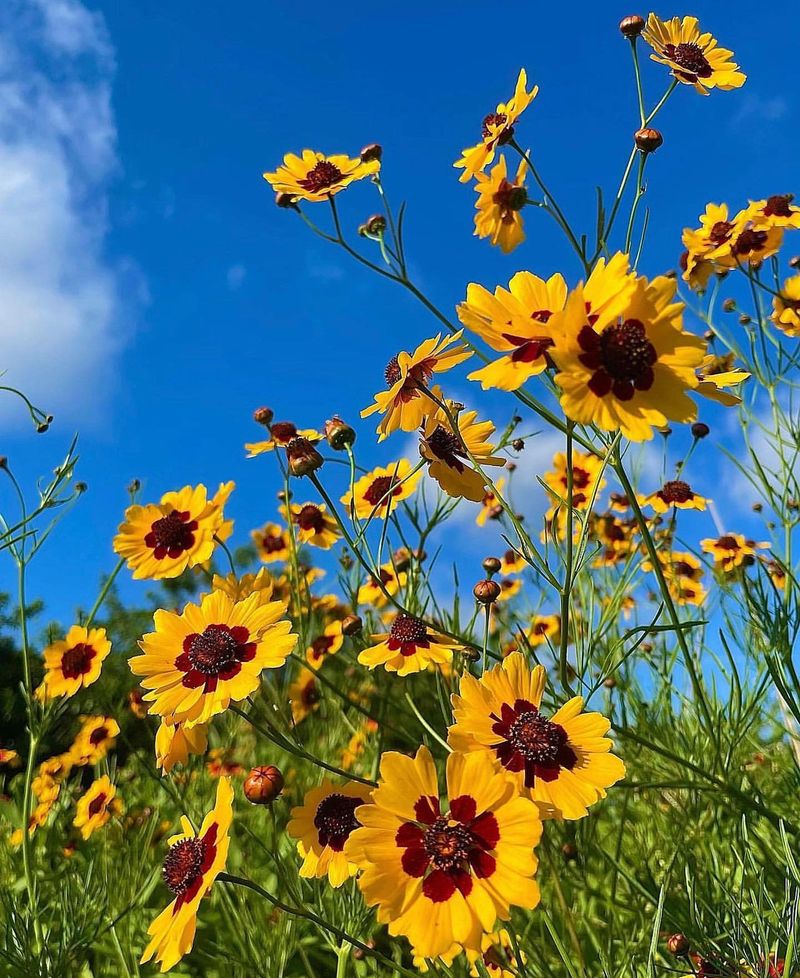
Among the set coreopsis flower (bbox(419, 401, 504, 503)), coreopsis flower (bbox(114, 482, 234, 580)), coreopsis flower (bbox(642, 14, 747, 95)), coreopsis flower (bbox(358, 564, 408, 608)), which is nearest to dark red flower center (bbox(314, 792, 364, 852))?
coreopsis flower (bbox(419, 401, 504, 503))

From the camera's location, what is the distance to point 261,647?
1083mm

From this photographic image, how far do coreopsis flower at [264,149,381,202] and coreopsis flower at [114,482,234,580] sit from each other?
0.72 meters

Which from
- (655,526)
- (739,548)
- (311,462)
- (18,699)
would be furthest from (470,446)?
(18,699)

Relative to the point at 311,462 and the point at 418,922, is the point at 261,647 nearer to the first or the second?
the point at 311,462

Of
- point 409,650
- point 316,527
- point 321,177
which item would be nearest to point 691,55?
point 321,177

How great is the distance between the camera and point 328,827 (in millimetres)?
1158

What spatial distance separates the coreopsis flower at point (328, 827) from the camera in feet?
3.68

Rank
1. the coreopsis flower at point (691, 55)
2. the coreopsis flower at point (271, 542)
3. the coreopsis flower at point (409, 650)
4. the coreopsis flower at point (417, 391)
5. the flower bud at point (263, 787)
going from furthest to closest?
the coreopsis flower at point (271, 542), the coreopsis flower at point (691, 55), the coreopsis flower at point (409, 650), the coreopsis flower at point (417, 391), the flower bud at point (263, 787)

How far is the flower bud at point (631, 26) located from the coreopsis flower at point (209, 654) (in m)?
1.32

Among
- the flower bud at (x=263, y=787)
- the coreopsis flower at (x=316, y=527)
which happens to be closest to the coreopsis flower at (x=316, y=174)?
the coreopsis flower at (x=316, y=527)

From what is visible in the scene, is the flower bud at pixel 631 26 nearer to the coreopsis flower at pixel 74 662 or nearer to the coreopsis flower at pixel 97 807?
the coreopsis flower at pixel 74 662

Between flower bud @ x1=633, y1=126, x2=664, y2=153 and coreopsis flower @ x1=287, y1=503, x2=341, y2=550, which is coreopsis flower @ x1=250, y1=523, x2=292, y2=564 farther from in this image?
flower bud @ x1=633, y1=126, x2=664, y2=153

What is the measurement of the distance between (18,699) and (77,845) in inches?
150

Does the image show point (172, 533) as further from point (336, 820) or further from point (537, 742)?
point (537, 742)
